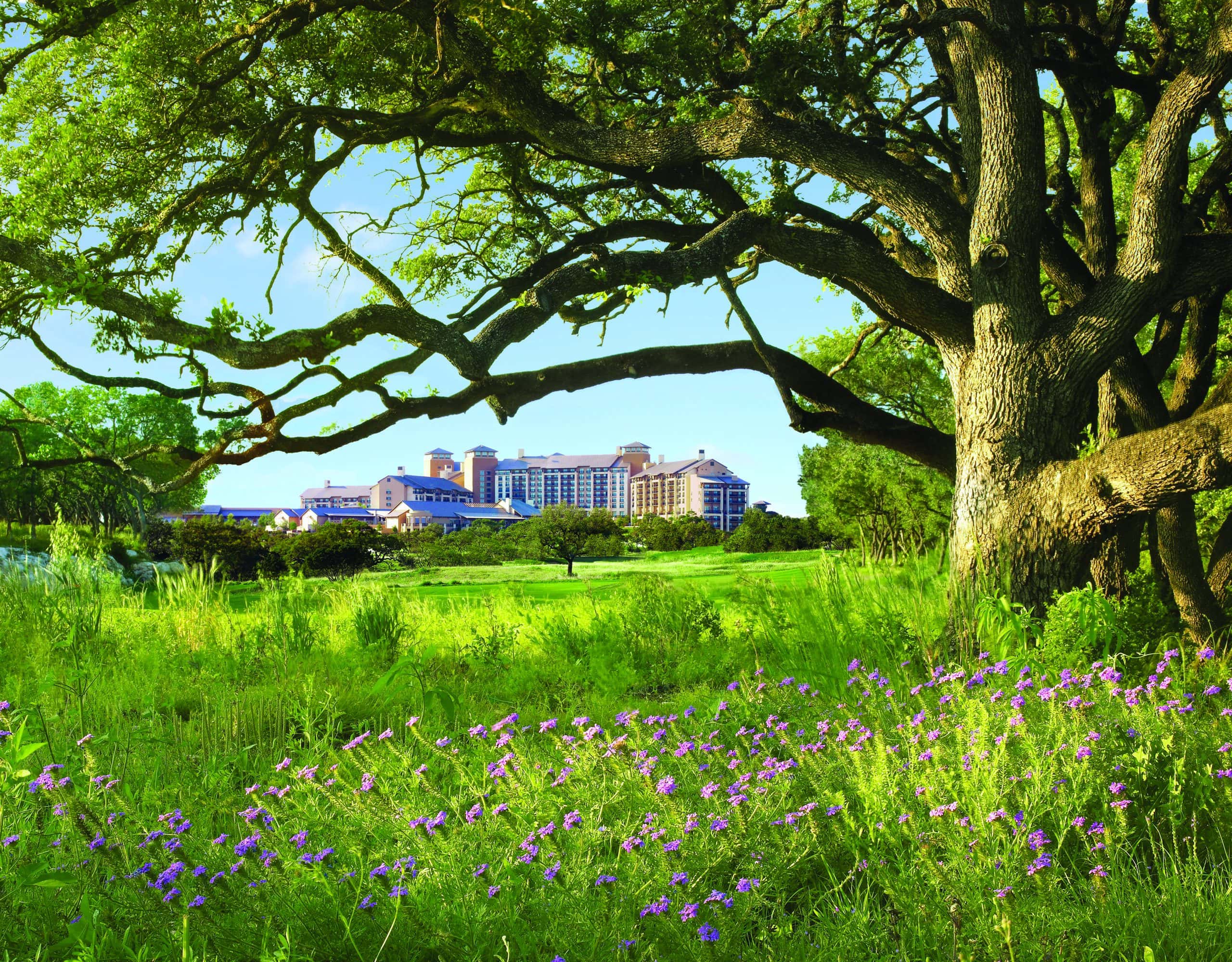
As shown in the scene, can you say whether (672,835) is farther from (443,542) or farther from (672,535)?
(672,535)

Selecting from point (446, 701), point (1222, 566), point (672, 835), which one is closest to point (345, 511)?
point (1222, 566)

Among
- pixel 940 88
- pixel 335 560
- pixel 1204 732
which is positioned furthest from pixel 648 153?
pixel 335 560

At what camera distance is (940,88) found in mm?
9164

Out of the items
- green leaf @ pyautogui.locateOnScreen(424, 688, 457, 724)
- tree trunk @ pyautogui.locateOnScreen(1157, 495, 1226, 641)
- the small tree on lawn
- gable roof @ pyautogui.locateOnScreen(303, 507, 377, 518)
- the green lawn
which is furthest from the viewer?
gable roof @ pyautogui.locateOnScreen(303, 507, 377, 518)

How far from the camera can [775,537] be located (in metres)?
31.6

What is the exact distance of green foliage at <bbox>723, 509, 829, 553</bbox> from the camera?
3141cm

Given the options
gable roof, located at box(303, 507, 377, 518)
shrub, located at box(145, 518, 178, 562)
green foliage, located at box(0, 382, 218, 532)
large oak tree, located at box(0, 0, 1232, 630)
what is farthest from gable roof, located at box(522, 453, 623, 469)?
large oak tree, located at box(0, 0, 1232, 630)

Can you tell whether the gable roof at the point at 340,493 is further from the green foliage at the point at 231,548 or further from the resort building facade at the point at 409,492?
the green foliage at the point at 231,548

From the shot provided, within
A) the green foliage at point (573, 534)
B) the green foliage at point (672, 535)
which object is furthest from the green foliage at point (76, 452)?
the green foliage at point (672, 535)

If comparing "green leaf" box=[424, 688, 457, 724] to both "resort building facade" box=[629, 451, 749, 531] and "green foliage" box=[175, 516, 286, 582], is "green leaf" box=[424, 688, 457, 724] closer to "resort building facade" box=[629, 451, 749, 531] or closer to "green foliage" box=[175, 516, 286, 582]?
"green foliage" box=[175, 516, 286, 582]

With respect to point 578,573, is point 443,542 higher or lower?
higher

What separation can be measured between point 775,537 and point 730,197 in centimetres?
2310

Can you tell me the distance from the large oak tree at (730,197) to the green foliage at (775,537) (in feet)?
70.3

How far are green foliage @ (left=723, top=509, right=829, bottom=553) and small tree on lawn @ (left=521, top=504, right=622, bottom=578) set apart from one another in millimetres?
5467
